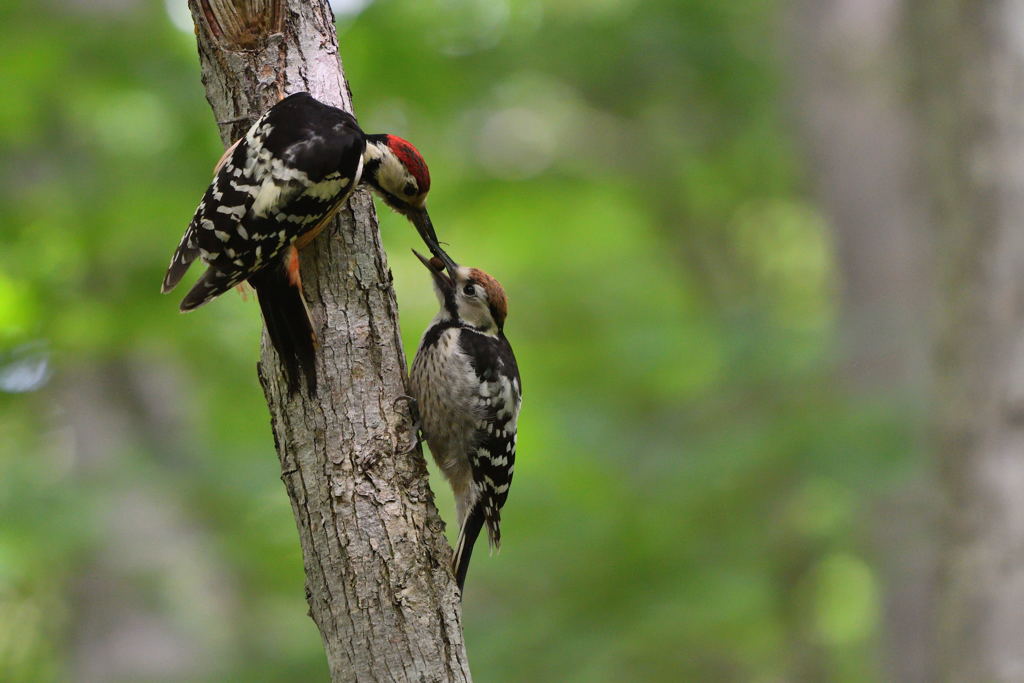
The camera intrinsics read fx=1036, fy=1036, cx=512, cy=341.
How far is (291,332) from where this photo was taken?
9.16ft

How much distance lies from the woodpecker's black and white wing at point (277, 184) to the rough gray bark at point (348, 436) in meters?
0.12

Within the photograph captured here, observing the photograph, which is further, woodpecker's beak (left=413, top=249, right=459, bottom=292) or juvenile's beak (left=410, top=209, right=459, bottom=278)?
woodpecker's beak (left=413, top=249, right=459, bottom=292)

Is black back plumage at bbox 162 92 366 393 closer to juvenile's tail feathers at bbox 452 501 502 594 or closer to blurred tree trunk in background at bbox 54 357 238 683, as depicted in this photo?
juvenile's tail feathers at bbox 452 501 502 594

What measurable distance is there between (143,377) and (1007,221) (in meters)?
7.42

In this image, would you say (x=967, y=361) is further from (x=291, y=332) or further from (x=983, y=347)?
(x=291, y=332)

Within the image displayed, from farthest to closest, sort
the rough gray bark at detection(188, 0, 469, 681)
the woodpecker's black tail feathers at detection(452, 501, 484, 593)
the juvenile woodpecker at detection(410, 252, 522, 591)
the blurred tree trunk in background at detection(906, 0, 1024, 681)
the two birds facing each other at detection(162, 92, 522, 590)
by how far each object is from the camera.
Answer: the blurred tree trunk in background at detection(906, 0, 1024, 681), the juvenile woodpecker at detection(410, 252, 522, 591), the woodpecker's black tail feathers at detection(452, 501, 484, 593), the two birds facing each other at detection(162, 92, 522, 590), the rough gray bark at detection(188, 0, 469, 681)

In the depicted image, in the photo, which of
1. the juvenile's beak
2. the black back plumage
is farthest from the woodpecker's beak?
the black back plumage

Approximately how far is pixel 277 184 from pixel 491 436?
5.48 feet

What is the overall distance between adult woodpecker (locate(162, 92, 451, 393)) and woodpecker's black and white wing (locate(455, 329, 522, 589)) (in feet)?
4.74

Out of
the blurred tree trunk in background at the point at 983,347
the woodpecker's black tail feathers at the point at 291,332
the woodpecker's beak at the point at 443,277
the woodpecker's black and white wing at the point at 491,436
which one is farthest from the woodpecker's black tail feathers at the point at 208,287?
the blurred tree trunk in background at the point at 983,347

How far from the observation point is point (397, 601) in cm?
270

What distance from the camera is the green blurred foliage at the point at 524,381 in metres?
5.96

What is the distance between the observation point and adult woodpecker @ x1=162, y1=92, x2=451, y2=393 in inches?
110

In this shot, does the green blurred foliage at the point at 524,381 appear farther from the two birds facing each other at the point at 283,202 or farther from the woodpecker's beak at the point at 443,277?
the two birds facing each other at the point at 283,202
